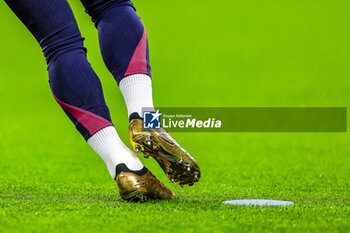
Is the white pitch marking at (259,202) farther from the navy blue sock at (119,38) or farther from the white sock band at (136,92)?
the navy blue sock at (119,38)

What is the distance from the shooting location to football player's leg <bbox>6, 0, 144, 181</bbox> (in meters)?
2.07

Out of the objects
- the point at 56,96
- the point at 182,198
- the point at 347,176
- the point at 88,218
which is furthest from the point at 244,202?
the point at 347,176

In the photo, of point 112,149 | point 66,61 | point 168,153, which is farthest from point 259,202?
point 66,61

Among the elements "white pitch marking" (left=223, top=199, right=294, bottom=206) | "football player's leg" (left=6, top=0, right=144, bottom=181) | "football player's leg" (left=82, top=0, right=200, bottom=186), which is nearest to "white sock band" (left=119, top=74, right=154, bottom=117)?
"football player's leg" (left=82, top=0, right=200, bottom=186)

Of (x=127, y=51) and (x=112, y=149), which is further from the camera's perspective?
(x=127, y=51)

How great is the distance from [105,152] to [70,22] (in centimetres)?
52

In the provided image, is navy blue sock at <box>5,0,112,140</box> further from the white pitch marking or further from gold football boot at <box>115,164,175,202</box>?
the white pitch marking

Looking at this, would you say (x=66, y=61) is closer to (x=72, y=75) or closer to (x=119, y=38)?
(x=72, y=75)

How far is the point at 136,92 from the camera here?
87.5 inches

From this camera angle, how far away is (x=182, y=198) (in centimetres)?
231

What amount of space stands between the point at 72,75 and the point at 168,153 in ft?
1.54

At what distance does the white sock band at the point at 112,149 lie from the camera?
2123mm

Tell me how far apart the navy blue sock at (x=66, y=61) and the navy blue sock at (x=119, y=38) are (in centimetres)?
15

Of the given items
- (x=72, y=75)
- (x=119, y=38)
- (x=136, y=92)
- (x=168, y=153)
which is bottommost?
(x=168, y=153)
